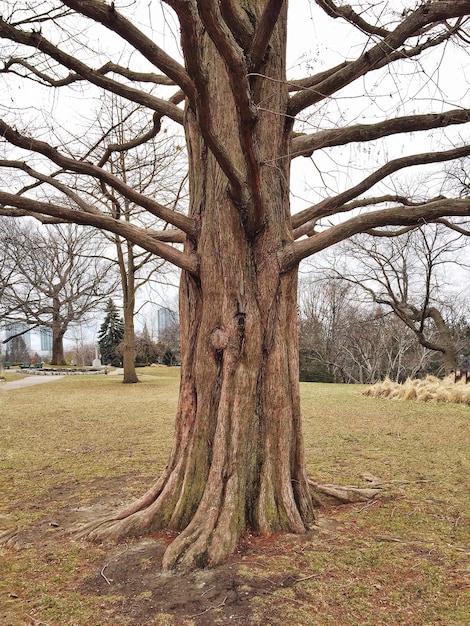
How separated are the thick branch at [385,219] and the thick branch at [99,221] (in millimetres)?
870

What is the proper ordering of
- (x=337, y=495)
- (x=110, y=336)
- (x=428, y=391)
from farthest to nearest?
(x=110, y=336) < (x=428, y=391) < (x=337, y=495)

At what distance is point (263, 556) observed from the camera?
297 centimetres

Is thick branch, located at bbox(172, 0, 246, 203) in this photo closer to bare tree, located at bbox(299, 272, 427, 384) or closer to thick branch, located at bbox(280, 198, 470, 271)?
thick branch, located at bbox(280, 198, 470, 271)

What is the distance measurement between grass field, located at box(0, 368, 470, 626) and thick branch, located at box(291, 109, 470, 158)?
9.79 ft

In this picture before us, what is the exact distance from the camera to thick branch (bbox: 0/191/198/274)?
310cm

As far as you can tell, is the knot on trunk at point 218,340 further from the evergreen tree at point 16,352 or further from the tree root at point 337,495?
the evergreen tree at point 16,352

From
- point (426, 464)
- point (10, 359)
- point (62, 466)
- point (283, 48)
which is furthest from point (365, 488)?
point (10, 359)

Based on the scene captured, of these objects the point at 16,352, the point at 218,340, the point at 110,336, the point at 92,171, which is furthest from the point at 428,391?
the point at 16,352

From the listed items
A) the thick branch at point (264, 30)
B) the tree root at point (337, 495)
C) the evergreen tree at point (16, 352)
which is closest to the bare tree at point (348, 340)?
the tree root at point (337, 495)

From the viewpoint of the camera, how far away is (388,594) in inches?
101

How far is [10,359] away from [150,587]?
167 ft

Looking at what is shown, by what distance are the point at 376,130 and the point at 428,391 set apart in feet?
33.8

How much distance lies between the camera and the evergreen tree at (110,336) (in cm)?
4381

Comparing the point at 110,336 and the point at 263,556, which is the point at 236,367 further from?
the point at 110,336
